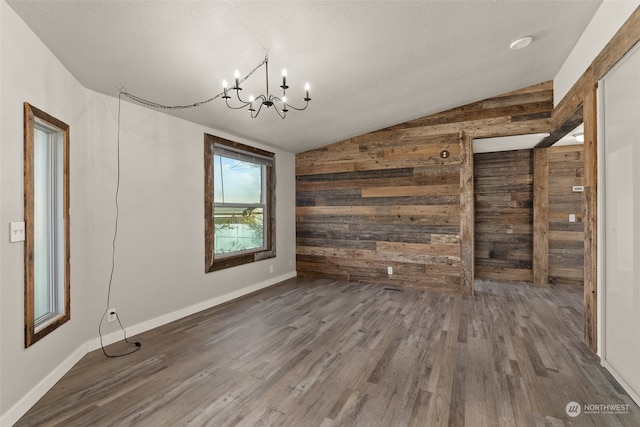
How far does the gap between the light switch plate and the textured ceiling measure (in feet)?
4.20

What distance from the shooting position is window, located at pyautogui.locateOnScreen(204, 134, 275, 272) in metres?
3.94

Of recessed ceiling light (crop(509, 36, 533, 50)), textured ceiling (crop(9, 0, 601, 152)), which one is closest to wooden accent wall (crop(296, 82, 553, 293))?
textured ceiling (crop(9, 0, 601, 152))

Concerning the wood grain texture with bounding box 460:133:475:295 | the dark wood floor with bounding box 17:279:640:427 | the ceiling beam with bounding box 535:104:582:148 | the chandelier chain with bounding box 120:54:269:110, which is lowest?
the dark wood floor with bounding box 17:279:640:427

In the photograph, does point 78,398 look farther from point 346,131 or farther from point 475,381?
point 346,131

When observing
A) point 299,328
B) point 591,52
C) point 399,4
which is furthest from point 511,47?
point 299,328

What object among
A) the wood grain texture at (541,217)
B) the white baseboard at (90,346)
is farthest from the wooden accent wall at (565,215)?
the white baseboard at (90,346)

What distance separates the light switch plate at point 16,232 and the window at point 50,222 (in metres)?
0.30

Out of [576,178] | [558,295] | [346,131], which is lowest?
[558,295]

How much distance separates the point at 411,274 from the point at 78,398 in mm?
4252

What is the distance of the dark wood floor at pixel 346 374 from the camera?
1.79 m

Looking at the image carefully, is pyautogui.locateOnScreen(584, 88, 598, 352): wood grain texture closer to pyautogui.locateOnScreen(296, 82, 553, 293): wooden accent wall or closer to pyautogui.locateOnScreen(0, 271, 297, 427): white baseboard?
pyautogui.locateOnScreen(296, 82, 553, 293): wooden accent wall

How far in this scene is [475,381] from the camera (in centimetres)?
214

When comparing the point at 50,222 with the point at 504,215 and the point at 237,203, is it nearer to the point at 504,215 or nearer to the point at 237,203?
the point at 237,203

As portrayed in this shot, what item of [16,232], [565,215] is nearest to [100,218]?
[16,232]
